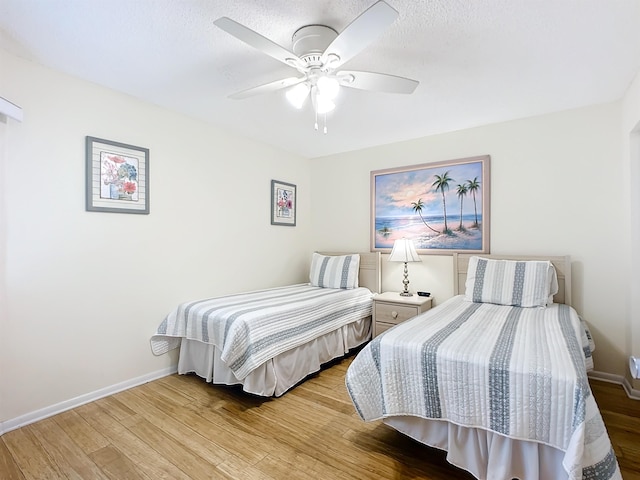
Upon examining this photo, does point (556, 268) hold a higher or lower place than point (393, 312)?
higher

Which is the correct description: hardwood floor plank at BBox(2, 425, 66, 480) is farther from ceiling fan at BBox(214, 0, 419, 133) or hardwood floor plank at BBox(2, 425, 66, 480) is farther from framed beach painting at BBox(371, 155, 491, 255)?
framed beach painting at BBox(371, 155, 491, 255)

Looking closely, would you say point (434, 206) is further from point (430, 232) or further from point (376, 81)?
point (376, 81)

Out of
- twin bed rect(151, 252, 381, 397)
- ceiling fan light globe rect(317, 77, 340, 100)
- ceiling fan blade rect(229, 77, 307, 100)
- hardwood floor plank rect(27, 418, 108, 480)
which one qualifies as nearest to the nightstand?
twin bed rect(151, 252, 381, 397)

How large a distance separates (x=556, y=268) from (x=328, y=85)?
2479 mm

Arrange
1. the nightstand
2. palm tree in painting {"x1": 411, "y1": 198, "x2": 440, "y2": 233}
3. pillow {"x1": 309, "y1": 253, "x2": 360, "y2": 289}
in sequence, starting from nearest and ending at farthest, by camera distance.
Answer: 1. the nightstand
2. palm tree in painting {"x1": 411, "y1": 198, "x2": 440, "y2": 233}
3. pillow {"x1": 309, "y1": 253, "x2": 360, "y2": 289}

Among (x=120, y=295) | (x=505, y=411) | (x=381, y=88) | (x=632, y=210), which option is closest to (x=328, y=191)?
(x=381, y=88)

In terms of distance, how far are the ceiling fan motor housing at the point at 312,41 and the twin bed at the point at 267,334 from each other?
1739mm

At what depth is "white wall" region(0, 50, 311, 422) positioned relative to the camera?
2.04 meters

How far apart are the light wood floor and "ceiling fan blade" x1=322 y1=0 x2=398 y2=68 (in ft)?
6.86

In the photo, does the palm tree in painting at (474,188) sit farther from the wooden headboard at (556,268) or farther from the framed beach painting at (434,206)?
the wooden headboard at (556,268)

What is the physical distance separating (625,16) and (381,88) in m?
1.22

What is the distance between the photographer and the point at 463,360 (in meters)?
1.53

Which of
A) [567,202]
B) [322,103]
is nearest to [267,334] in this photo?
[322,103]

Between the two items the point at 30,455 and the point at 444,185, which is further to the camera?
the point at 444,185
